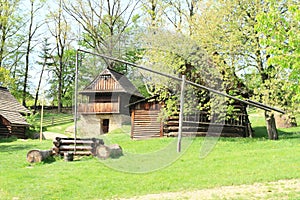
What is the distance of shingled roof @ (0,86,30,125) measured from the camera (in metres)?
25.1

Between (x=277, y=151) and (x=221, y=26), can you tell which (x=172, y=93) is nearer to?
(x=221, y=26)

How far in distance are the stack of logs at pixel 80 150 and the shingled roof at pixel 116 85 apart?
3.03 m

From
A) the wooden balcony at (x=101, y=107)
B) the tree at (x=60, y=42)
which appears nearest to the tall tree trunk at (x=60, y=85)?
the tree at (x=60, y=42)

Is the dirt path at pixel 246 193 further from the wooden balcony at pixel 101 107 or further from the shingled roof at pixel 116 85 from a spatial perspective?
the wooden balcony at pixel 101 107

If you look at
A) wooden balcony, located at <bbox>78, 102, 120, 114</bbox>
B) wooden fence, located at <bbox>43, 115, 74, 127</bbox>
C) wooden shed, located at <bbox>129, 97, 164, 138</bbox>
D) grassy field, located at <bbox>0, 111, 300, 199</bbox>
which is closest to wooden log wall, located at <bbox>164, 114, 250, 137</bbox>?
wooden shed, located at <bbox>129, 97, 164, 138</bbox>

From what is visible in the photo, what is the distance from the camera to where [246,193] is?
730cm

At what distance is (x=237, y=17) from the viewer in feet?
55.9

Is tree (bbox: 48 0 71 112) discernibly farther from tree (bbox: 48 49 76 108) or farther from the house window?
the house window

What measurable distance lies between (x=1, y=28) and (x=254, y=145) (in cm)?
2882

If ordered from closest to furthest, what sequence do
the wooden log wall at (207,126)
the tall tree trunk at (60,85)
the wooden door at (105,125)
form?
the wooden log wall at (207,126)
the wooden door at (105,125)
the tall tree trunk at (60,85)

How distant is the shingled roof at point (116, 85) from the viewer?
15.6m

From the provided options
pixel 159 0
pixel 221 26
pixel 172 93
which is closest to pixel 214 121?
pixel 172 93

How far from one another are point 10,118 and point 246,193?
21.3m

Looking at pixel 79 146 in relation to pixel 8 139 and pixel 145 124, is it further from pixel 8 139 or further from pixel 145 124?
pixel 8 139
